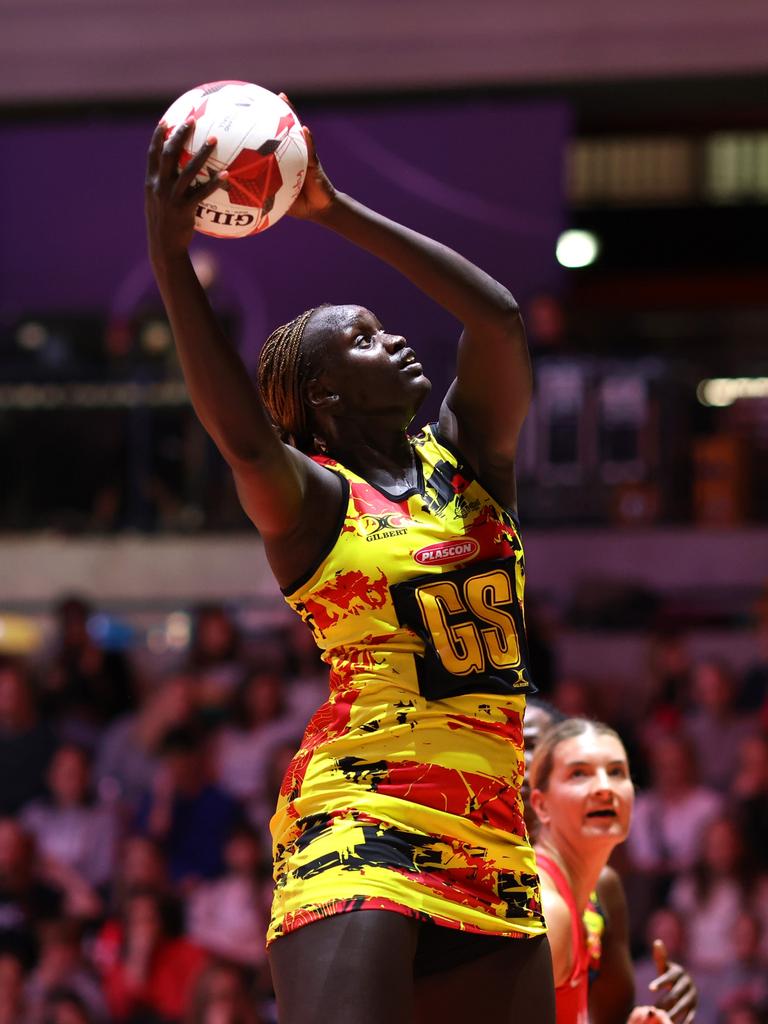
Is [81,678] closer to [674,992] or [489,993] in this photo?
[674,992]

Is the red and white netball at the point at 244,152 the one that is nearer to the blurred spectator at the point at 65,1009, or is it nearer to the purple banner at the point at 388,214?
the blurred spectator at the point at 65,1009

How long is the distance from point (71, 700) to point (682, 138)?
274 inches

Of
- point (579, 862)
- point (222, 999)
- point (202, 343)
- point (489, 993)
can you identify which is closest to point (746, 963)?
point (222, 999)

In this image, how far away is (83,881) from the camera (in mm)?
6914

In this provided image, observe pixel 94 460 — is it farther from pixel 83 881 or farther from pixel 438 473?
pixel 438 473

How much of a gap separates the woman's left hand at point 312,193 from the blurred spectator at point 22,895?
4.94 m

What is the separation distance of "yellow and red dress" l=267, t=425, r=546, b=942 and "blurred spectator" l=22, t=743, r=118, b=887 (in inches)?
187

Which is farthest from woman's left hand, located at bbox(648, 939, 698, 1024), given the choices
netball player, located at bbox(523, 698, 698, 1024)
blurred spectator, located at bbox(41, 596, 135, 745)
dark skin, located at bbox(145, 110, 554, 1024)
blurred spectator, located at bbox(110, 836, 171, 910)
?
blurred spectator, located at bbox(41, 596, 135, 745)

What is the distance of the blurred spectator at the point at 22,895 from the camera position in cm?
673

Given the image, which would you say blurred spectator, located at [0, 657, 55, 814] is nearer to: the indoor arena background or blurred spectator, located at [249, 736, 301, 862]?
the indoor arena background

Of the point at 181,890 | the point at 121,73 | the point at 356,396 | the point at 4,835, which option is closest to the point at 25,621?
the point at 4,835

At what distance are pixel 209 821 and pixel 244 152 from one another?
485 cm

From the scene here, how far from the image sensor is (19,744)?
738 cm

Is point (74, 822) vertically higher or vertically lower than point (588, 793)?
lower
